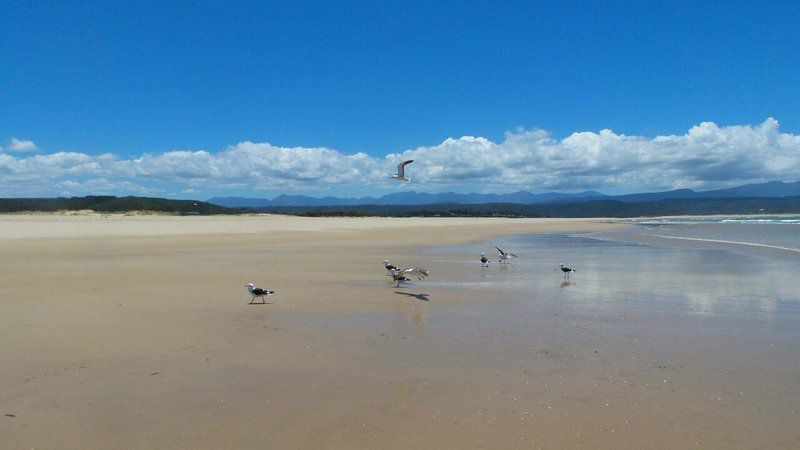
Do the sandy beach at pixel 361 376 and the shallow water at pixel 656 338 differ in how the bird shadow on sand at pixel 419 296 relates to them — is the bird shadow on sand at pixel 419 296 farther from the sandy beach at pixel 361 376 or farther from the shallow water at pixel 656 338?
the shallow water at pixel 656 338

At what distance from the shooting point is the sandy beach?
5445 mm

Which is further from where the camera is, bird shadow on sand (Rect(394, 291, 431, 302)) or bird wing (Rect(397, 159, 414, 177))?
bird wing (Rect(397, 159, 414, 177))

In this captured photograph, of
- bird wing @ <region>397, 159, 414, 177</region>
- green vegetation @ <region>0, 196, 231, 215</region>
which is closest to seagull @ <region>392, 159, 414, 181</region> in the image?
bird wing @ <region>397, 159, 414, 177</region>

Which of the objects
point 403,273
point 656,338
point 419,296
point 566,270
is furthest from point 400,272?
point 656,338

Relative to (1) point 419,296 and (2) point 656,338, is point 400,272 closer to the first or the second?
(1) point 419,296

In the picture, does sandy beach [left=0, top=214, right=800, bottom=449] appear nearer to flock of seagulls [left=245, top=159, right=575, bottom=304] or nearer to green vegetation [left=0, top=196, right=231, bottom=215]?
flock of seagulls [left=245, top=159, right=575, bottom=304]

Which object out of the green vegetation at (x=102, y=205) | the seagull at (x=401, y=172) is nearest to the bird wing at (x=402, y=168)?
the seagull at (x=401, y=172)

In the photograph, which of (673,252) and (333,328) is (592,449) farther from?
Answer: (673,252)

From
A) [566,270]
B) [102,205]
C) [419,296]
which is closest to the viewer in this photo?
[419,296]

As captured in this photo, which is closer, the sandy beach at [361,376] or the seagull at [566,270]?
the sandy beach at [361,376]

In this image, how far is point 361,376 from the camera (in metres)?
7.14

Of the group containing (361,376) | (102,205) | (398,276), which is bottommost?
(361,376)

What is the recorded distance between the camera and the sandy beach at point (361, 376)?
17.9 ft

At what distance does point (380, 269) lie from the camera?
1927cm
